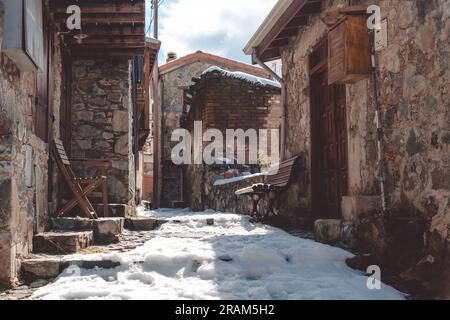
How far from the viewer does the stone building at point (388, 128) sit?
319 cm

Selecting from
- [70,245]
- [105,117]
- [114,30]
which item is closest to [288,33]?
[114,30]

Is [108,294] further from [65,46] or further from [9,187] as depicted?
[65,46]

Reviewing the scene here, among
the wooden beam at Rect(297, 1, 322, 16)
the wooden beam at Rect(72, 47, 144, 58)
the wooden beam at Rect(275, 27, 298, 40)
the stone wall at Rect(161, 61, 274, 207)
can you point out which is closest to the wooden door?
the wooden beam at Rect(297, 1, 322, 16)

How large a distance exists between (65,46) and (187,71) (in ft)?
42.6

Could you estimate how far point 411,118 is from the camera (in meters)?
3.56

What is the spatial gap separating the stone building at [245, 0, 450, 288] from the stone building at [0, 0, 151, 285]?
103 inches

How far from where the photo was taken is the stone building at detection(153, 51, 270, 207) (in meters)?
18.1

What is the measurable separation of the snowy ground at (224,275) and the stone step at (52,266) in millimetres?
75

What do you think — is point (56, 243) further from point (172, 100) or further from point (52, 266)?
point (172, 100)

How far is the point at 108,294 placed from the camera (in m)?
3.03

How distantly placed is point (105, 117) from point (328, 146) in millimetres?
3411

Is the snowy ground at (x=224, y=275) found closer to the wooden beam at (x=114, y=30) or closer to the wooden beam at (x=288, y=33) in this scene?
the wooden beam at (x=114, y=30)

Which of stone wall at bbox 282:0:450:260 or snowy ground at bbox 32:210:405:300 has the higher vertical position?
stone wall at bbox 282:0:450:260

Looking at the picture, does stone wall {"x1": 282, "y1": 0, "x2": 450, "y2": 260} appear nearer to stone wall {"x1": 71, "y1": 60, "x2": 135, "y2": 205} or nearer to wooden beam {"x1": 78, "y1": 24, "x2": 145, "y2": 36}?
wooden beam {"x1": 78, "y1": 24, "x2": 145, "y2": 36}
